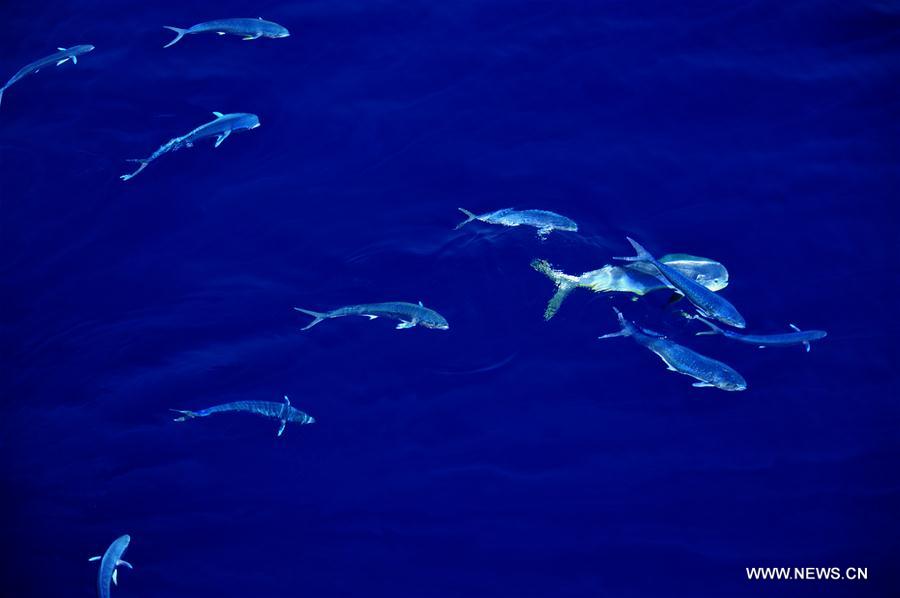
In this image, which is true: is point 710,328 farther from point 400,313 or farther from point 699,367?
point 400,313

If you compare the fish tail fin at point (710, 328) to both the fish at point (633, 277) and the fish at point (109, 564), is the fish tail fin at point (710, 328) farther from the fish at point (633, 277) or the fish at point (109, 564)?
the fish at point (109, 564)

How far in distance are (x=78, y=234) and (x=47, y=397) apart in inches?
74.4

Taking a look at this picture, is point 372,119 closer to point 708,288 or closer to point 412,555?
point 708,288

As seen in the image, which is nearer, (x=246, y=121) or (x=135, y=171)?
(x=246, y=121)

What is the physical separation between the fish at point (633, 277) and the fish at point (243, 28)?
433 cm

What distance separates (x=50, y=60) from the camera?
755 centimetres

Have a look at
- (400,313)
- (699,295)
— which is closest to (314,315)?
(400,313)

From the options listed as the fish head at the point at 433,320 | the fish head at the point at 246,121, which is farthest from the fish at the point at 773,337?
the fish head at the point at 246,121

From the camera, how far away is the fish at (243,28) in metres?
7.51

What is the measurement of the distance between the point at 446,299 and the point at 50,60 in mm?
5513

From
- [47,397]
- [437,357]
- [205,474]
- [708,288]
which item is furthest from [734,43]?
[47,397]

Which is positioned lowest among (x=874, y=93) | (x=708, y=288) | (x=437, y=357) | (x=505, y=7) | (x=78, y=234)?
(x=437, y=357)

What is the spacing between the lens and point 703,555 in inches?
236

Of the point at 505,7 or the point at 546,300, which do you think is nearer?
the point at 546,300
